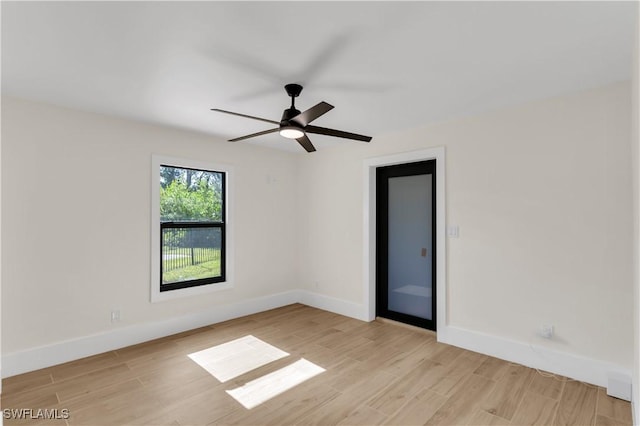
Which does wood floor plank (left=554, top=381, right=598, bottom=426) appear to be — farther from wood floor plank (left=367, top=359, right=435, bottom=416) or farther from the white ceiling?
the white ceiling

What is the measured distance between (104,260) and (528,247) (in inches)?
172

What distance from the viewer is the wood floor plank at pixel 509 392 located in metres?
2.43

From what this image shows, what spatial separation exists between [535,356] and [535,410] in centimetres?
79

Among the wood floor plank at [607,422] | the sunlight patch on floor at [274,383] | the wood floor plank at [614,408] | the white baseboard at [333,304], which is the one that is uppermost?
the white baseboard at [333,304]

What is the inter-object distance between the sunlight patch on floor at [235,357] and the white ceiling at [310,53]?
253 cm

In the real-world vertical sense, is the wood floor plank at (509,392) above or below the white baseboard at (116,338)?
below

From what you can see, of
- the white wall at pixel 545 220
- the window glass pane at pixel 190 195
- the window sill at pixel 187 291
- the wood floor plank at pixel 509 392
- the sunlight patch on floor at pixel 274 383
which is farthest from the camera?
the window glass pane at pixel 190 195

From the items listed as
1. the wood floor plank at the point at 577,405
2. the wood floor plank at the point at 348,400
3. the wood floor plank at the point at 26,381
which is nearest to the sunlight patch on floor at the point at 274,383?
the wood floor plank at the point at 348,400

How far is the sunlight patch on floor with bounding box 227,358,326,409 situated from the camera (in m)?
2.58

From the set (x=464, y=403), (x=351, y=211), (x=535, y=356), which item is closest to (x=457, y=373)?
(x=464, y=403)

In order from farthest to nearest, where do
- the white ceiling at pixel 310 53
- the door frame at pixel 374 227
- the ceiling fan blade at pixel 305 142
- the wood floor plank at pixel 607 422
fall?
the door frame at pixel 374 227
the ceiling fan blade at pixel 305 142
the wood floor plank at pixel 607 422
the white ceiling at pixel 310 53

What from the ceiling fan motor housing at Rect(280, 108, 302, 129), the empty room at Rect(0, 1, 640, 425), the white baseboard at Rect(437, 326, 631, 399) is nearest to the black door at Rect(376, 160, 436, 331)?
the empty room at Rect(0, 1, 640, 425)

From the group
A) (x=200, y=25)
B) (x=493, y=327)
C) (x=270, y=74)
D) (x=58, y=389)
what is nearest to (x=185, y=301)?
(x=58, y=389)

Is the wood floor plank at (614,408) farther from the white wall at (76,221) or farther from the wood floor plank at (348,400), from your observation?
the white wall at (76,221)
